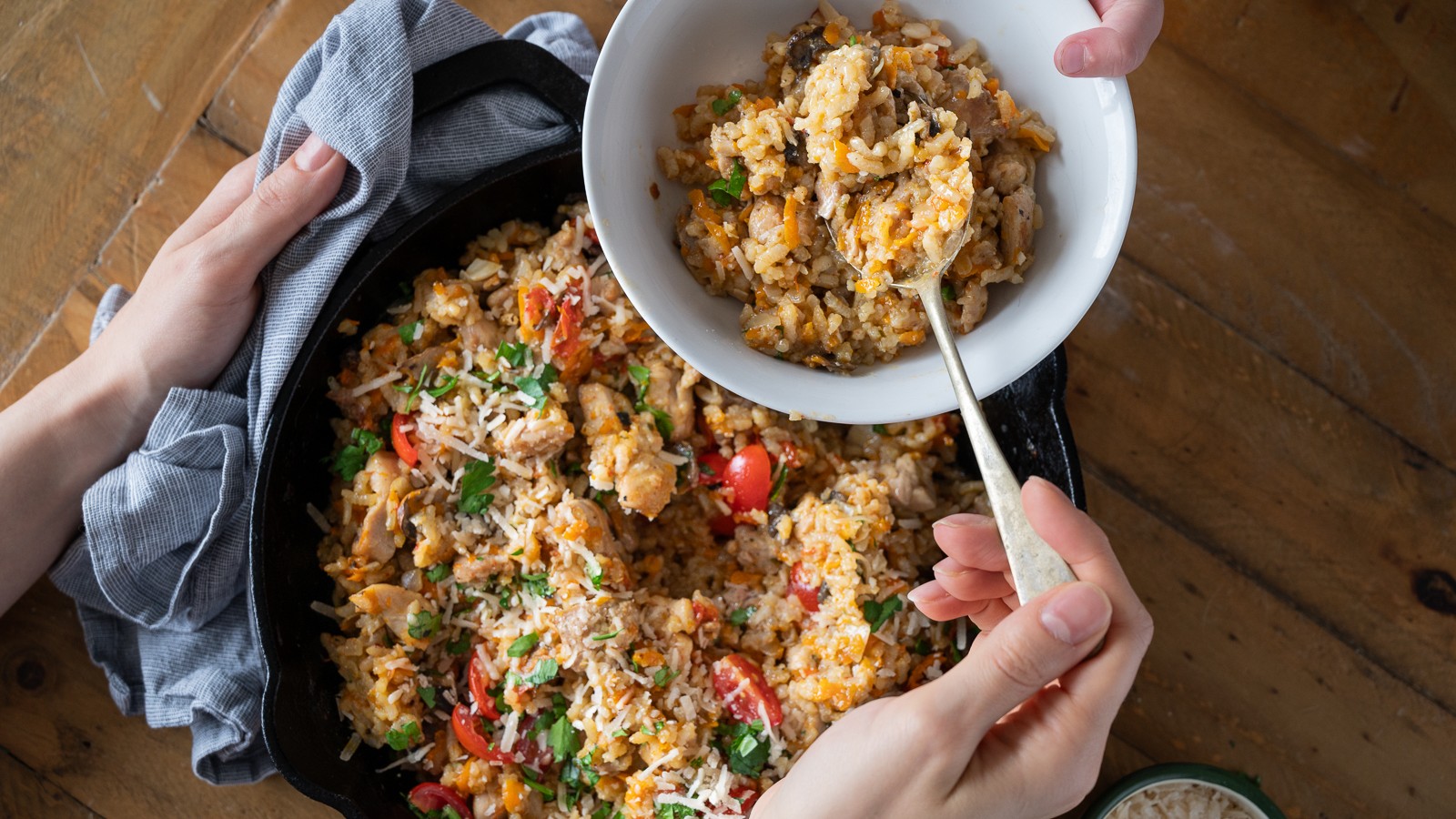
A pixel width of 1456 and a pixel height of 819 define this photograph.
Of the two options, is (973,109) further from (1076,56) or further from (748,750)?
(748,750)

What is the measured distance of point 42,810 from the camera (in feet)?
9.02

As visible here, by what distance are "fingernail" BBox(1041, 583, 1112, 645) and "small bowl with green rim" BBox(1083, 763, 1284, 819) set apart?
112 cm

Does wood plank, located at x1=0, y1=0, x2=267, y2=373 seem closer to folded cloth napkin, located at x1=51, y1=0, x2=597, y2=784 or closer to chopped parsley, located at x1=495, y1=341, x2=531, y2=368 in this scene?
folded cloth napkin, located at x1=51, y1=0, x2=597, y2=784

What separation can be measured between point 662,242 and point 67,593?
192 centimetres

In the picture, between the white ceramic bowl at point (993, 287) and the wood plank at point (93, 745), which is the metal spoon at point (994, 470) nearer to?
the white ceramic bowl at point (993, 287)

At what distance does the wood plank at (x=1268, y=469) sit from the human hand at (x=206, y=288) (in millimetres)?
2164

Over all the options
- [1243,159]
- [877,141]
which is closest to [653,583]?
[877,141]

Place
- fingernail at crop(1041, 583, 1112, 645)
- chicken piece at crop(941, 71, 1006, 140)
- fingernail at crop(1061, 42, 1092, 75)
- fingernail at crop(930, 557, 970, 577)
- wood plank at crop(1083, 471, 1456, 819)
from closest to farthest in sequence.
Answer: fingernail at crop(1041, 583, 1112, 645), fingernail at crop(1061, 42, 1092, 75), chicken piece at crop(941, 71, 1006, 140), fingernail at crop(930, 557, 970, 577), wood plank at crop(1083, 471, 1456, 819)

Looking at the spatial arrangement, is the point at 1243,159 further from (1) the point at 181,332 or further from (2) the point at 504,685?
(1) the point at 181,332

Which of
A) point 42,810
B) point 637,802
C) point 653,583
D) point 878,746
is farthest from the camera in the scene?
point 42,810

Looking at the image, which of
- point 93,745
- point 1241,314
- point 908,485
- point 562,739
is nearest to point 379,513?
point 562,739

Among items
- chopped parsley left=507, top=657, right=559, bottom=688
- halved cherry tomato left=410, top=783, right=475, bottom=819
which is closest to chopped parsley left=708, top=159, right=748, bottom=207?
chopped parsley left=507, top=657, right=559, bottom=688

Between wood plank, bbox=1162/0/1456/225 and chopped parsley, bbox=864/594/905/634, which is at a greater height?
wood plank, bbox=1162/0/1456/225

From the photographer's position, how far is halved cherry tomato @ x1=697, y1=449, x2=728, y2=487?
2559 millimetres
